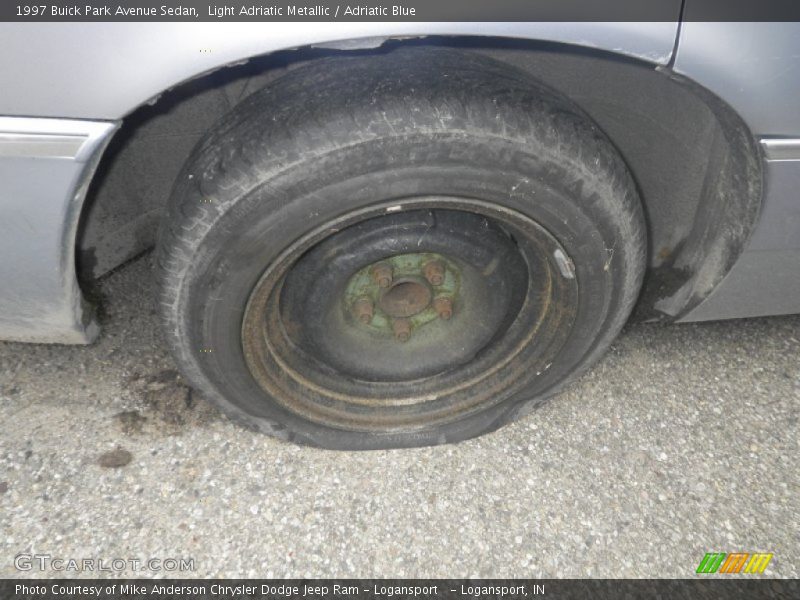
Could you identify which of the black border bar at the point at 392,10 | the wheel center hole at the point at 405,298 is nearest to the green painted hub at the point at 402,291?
the wheel center hole at the point at 405,298

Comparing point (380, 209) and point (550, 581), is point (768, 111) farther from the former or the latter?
point (550, 581)

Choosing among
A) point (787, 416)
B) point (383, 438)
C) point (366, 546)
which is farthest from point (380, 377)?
point (787, 416)

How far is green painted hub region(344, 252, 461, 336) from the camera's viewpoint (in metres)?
1.73

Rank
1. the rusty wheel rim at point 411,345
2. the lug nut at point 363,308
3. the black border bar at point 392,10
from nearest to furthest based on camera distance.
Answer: the black border bar at point 392,10 < the rusty wheel rim at point 411,345 < the lug nut at point 363,308

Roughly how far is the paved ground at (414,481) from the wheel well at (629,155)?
39 cm

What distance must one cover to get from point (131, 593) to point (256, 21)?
1381 millimetres

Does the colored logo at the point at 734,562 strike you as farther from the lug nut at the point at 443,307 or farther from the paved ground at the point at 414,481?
the lug nut at the point at 443,307

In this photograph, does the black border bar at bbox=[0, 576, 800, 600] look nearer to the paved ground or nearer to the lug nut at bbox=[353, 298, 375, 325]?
the paved ground

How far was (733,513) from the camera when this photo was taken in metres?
1.79

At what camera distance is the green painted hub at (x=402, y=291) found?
5.66ft

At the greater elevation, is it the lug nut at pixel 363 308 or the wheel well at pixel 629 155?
the wheel well at pixel 629 155

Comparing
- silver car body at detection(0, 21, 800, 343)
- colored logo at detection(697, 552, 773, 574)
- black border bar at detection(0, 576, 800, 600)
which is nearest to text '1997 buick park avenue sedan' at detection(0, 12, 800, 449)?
silver car body at detection(0, 21, 800, 343)

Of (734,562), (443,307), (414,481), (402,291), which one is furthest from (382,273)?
(734,562)

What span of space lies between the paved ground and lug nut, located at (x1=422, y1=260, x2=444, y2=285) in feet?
1.80
